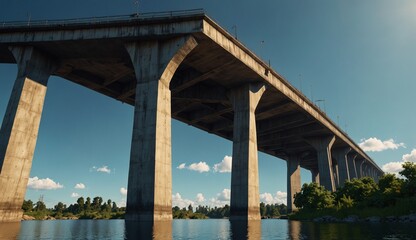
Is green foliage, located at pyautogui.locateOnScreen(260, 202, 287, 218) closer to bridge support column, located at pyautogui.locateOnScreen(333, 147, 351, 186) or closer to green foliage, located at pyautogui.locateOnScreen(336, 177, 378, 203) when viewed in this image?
bridge support column, located at pyautogui.locateOnScreen(333, 147, 351, 186)

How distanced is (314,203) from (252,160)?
Answer: 21.4 meters

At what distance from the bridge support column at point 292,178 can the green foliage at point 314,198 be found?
80.6ft

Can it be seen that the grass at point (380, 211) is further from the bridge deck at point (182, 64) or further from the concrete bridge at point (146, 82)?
the bridge deck at point (182, 64)

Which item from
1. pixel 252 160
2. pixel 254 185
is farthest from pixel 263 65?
pixel 254 185

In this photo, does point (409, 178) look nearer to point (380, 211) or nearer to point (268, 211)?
point (380, 211)

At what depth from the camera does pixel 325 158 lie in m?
73.0

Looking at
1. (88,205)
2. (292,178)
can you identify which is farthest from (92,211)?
(292,178)

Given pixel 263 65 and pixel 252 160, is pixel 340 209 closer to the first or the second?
pixel 252 160

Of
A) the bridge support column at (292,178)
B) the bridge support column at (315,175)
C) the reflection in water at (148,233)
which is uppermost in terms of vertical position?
the bridge support column at (315,175)

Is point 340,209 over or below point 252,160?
below

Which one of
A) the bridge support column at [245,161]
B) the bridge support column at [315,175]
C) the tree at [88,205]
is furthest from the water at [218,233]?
the tree at [88,205]

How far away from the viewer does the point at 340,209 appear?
152ft

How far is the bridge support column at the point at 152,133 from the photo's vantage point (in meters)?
28.8

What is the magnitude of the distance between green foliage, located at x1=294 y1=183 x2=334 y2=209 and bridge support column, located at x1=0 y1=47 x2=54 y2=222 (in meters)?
45.0
